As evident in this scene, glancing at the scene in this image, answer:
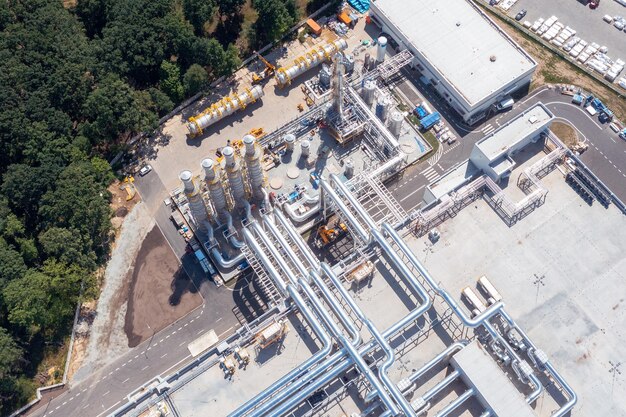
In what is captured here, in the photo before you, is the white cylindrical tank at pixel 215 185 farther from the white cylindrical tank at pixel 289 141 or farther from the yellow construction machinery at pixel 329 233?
the yellow construction machinery at pixel 329 233

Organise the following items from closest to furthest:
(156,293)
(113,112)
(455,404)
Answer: (455,404) < (156,293) < (113,112)

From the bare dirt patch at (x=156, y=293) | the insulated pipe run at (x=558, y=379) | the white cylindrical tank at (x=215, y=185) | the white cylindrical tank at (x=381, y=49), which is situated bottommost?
the insulated pipe run at (x=558, y=379)

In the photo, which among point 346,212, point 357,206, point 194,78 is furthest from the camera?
point 194,78

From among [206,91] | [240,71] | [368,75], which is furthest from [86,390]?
[368,75]

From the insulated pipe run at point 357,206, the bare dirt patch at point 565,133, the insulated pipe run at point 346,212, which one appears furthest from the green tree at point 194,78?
the bare dirt patch at point 565,133

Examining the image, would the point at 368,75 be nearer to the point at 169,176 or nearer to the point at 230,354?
the point at 169,176

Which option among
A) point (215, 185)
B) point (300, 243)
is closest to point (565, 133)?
point (300, 243)

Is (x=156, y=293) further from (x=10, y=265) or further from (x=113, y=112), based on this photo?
(x=113, y=112)
